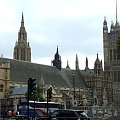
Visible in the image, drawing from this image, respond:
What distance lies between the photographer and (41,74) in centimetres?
11062

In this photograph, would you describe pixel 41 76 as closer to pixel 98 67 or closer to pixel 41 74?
pixel 41 74

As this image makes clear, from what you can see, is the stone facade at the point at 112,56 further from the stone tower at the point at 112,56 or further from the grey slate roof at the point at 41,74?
the grey slate roof at the point at 41,74

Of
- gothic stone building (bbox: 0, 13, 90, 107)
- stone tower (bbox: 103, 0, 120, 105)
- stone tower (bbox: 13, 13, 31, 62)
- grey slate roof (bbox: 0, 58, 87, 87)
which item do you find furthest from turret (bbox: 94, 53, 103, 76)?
stone tower (bbox: 13, 13, 31, 62)

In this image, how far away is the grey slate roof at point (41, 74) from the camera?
341 ft

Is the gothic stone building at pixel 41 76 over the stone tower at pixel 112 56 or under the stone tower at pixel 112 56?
under

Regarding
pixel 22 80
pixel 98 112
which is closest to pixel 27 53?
pixel 22 80

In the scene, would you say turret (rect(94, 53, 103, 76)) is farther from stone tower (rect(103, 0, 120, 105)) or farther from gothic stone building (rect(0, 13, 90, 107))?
stone tower (rect(103, 0, 120, 105))

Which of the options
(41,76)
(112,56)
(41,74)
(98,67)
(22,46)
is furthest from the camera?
(112,56)

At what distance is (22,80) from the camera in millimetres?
104000

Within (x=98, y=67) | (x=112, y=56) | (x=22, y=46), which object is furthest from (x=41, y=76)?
(x=112, y=56)

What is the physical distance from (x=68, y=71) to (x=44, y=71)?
1753 centimetres

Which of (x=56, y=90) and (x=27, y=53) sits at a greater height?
(x=27, y=53)

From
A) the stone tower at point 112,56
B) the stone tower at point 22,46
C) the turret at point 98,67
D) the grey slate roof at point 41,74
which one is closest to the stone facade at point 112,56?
the stone tower at point 112,56

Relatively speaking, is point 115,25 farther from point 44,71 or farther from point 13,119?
point 13,119
